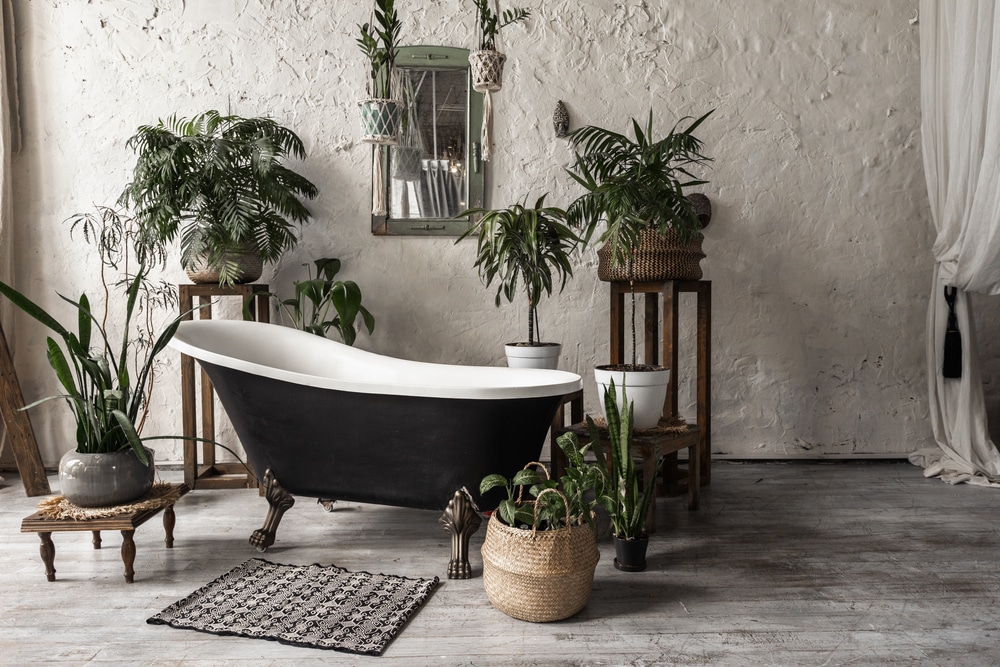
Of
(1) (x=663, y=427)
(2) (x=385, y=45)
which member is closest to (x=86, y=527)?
(2) (x=385, y=45)

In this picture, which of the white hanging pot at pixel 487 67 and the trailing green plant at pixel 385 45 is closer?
the trailing green plant at pixel 385 45

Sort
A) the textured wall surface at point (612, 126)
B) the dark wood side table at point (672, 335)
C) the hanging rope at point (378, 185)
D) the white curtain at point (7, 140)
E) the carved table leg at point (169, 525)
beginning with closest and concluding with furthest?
the carved table leg at point (169, 525), the hanging rope at point (378, 185), the dark wood side table at point (672, 335), the white curtain at point (7, 140), the textured wall surface at point (612, 126)

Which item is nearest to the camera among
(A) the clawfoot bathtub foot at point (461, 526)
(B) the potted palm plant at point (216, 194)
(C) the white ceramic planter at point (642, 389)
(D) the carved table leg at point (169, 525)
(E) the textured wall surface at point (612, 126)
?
(A) the clawfoot bathtub foot at point (461, 526)

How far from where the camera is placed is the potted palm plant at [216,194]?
288cm

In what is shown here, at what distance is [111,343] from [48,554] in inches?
65.9

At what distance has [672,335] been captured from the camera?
3.03 metres

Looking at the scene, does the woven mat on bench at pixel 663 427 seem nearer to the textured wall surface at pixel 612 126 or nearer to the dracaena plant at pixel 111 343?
the textured wall surface at pixel 612 126

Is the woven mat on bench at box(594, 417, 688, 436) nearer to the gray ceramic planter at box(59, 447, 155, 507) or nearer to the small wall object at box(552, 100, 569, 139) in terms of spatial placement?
the small wall object at box(552, 100, 569, 139)

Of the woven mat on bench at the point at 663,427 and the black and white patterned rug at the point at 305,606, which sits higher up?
the woven mat on bench at the point at 663,427

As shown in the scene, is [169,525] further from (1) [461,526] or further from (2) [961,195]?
(2) [961,195]

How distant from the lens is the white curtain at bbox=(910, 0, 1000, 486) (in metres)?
2.93

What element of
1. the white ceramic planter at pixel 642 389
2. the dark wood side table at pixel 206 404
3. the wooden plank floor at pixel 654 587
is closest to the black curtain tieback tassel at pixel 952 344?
the wooden plank floor at pixel 654 587

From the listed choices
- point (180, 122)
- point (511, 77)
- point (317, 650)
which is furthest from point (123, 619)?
point (511, 77)

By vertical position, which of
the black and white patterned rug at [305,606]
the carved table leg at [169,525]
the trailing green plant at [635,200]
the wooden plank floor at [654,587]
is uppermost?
the trailing green plant at [635,200]
